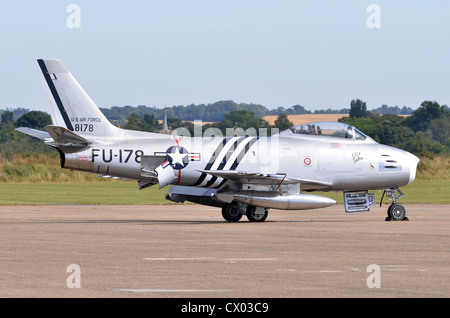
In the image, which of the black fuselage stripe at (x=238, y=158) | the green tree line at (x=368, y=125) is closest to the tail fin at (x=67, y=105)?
the black fuselage stripe at (x=238, y=158)

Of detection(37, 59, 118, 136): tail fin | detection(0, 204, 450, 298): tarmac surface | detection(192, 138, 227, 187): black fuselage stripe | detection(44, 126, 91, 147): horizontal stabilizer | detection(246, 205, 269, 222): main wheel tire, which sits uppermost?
detection(37, 59, 118, 136): tail fin

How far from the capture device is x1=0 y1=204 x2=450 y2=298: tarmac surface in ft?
43.7

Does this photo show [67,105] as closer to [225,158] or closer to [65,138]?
[65,138]

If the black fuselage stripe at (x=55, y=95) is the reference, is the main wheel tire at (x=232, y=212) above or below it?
below

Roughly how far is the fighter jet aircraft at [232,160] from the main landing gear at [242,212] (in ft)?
0.10

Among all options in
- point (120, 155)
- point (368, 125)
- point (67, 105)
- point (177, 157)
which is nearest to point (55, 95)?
point (67, 105)

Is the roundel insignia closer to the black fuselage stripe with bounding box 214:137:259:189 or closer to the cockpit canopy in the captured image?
the black fuselage stripe with bounding box 214:137:259:189

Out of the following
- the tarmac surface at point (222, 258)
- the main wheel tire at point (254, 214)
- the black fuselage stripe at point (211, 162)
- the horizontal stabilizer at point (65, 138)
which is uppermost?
the horizontal stabilizer at point (65, 138)

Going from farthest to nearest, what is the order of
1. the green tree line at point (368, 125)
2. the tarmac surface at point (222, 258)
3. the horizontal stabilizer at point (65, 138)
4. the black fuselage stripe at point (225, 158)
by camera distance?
the green tree line at point (368, 125)
the black fuselage stripe at point (225, 158)
the horizontal stabilizer at point (65, 138)
the tarmac surface at point (222, 258)

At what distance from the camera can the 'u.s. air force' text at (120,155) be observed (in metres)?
28.5

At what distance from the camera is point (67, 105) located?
28906 mm

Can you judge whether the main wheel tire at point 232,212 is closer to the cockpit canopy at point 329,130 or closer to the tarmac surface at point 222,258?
the tarmac surface at point 222,258

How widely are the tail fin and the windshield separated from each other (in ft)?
18.9

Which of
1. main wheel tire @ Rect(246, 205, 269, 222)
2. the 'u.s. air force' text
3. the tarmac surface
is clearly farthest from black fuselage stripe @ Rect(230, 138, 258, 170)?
the 'u.s. air force' text
